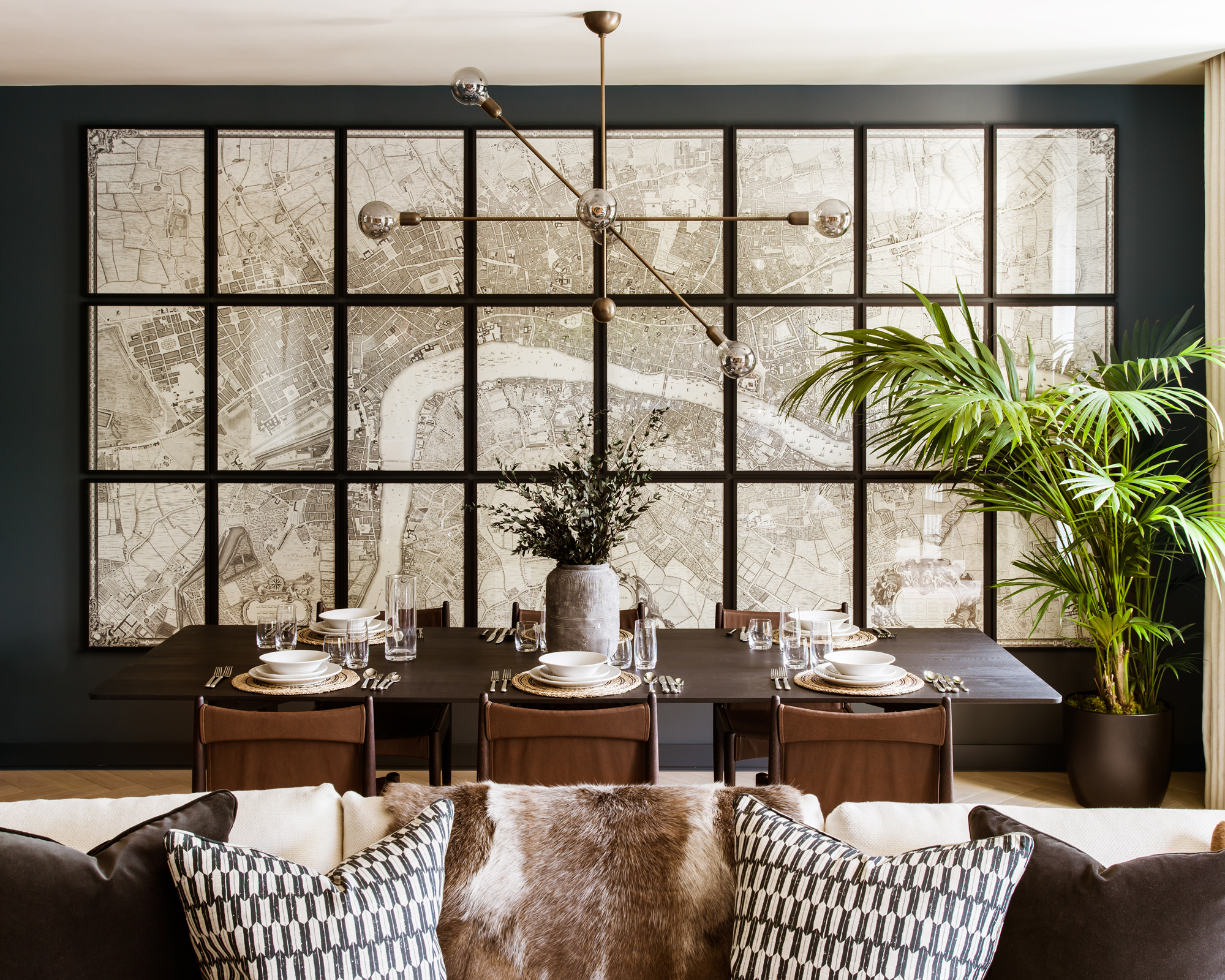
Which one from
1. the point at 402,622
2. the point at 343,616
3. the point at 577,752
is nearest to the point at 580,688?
the point at 577,752

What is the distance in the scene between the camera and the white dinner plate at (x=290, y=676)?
97.2 inches

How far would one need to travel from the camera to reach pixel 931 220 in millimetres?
3779

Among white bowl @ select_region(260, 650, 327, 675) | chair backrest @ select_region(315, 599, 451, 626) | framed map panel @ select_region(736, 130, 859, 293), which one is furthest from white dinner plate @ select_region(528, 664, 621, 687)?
framed map panel @ select_region(736, 130, 859, 293)

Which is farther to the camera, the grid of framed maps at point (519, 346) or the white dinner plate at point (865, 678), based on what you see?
the grid of framed maps at point (519, 346)

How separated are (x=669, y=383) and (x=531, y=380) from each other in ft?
1.93

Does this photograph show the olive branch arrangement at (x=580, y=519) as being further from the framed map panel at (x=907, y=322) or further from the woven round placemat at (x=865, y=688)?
the framed map panel at (x=907, y=322)

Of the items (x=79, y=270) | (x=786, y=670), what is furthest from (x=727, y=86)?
(x=79, y=270)

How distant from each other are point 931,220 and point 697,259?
3.25ft

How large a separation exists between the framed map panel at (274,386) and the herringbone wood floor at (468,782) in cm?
133

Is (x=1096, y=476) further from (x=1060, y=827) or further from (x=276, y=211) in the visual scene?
(x=276, y=211)

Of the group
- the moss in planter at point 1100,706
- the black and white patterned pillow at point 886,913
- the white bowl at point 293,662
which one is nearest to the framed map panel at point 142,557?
the white bowl at point 293,662

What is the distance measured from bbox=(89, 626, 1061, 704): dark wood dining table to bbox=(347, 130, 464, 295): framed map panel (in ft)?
5.28

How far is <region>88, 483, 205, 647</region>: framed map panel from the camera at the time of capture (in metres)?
3.81

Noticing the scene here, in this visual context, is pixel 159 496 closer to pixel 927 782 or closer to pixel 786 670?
pixel 786 670
